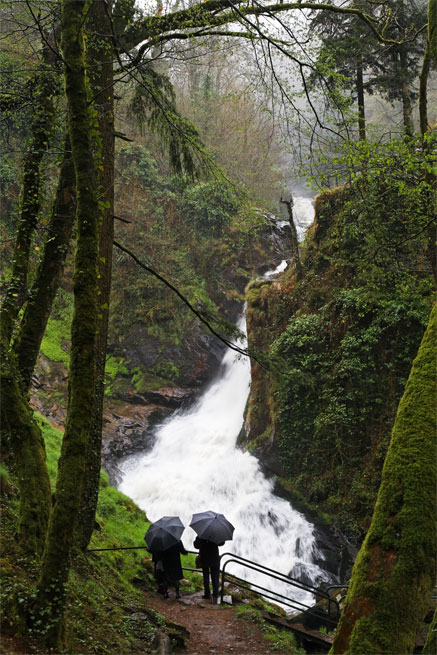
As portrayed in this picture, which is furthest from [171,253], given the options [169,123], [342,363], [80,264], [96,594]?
Result: [80,264]

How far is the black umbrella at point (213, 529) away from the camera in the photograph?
697cm

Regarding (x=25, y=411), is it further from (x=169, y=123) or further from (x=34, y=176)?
(x=169, y=123)

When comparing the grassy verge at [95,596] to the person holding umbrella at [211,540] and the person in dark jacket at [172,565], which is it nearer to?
the person in dark jacket at [172,565]

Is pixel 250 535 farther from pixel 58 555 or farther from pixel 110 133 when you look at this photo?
pixel 110 133

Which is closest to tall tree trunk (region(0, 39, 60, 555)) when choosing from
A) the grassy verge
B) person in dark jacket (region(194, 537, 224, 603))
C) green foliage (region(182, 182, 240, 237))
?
the grassy verge

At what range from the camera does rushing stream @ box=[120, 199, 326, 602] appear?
413 inches

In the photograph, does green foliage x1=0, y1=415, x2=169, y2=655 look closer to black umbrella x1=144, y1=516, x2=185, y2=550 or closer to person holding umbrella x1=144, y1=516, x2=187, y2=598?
person holding umbrella x1=144, y1=516, x2=187, y2=598

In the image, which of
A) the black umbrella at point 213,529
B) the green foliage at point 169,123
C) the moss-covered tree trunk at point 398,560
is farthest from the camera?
the black umbrella at point 213,529

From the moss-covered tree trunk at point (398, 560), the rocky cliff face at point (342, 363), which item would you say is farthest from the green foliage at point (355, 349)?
the moss-covered tree trunk at point (398, 560)

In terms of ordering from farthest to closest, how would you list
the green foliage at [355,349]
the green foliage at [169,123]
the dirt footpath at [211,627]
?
the green foliage at [355,349], the green foliage at [169,123], the dirt footpath at [211,627]

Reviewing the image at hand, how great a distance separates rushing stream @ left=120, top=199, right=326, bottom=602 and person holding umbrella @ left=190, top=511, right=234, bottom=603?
2717mm

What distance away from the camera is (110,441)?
16.1 m

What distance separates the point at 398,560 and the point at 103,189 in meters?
4.68

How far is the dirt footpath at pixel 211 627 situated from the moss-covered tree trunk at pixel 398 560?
3276 millimetres
